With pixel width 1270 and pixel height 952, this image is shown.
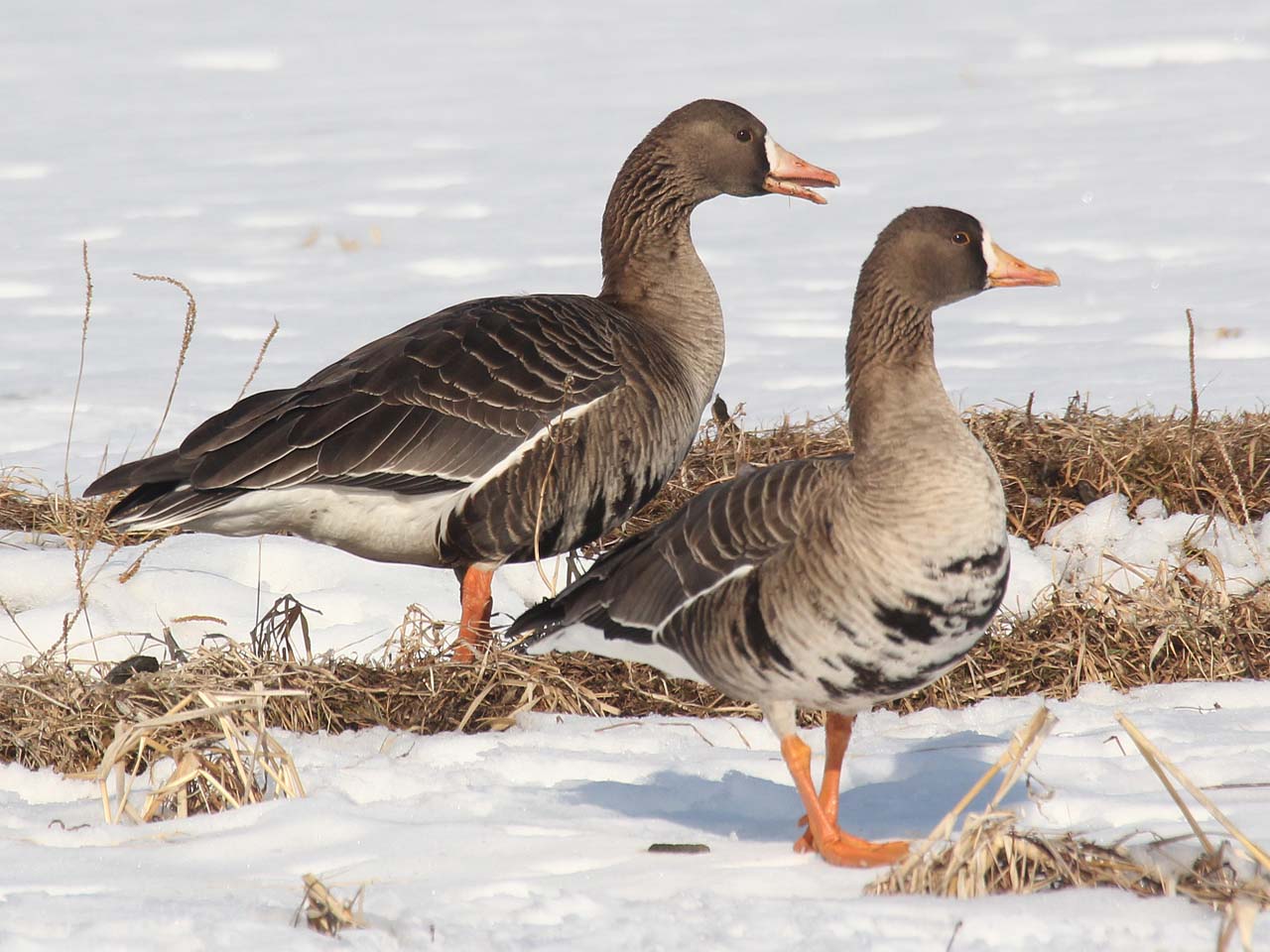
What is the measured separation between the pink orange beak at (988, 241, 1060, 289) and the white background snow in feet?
4.23

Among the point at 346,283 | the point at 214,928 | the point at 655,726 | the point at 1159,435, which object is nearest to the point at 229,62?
the point at 346,283

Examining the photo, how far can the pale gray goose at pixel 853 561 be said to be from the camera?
12.8 feet

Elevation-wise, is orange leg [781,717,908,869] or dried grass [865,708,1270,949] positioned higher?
dried grass [865,708,1270,949]

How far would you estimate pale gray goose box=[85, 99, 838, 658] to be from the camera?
6090 mm

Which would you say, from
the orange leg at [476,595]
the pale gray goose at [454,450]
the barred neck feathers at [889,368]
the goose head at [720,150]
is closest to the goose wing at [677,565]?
the barred neck feathers at [889,368]

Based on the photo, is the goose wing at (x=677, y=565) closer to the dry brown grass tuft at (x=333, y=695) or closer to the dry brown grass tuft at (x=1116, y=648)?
the dry brown grass tuft at (x=333, y=695)

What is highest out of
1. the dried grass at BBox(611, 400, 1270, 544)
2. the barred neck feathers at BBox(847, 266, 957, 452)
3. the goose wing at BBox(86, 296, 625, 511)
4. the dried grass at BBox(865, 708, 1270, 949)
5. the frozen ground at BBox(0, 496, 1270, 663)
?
the barred neck feathers at BBox(847, 266, 957, 452)

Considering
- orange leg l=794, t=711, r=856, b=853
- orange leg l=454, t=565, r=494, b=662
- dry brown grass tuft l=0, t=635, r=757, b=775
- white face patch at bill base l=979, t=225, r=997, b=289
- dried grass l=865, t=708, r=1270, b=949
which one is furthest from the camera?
orange leg l=454, t=565, r=494, b=662

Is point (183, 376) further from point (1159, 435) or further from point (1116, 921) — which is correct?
point (1116, 921)

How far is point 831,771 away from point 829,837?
0.33 metres

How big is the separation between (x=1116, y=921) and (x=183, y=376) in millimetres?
7961

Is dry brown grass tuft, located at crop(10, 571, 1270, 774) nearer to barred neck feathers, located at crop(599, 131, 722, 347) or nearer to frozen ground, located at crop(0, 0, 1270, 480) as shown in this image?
barred neck feathers, located at crop(599, 131, 722, 347)

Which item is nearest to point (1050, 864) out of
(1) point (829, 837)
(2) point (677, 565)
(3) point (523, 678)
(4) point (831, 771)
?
(1) point (829, 837)

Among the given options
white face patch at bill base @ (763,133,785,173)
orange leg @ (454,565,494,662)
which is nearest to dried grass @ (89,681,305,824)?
orange leg @ (454,565,494,662)
